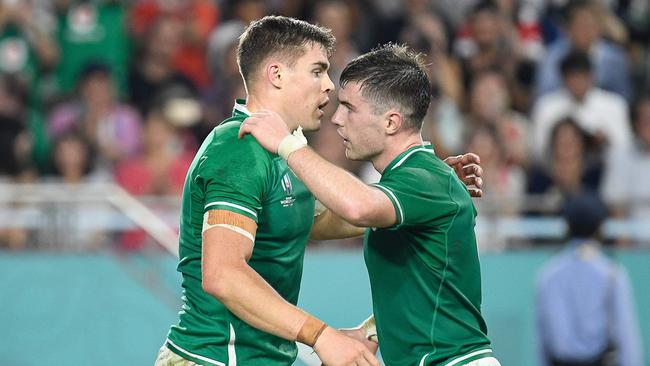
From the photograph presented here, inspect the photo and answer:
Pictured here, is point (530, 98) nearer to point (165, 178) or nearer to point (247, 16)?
point (247, 16)

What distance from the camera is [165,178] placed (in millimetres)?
10016

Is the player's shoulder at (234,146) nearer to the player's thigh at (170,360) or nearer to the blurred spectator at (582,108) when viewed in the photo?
the player's thigh at (170,360)

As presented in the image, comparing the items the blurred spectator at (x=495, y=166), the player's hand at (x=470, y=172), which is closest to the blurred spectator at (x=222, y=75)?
the blurred spectator at (x=495, y=166)

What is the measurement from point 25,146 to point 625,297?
4.75 metres

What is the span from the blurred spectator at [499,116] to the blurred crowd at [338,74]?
0.01 meters

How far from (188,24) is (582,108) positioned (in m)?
3.53

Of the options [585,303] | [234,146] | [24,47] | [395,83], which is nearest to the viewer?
[234,146]

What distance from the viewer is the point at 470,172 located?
5840 millimetres

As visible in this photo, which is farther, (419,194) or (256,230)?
(256,230)

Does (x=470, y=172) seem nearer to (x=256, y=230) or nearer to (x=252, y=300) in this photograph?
(x=256, y=230)

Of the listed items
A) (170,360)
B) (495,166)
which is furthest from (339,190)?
(495,166)

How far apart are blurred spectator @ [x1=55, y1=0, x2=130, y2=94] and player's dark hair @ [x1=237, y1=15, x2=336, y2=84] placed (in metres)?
6.02

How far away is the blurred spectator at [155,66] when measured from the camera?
11.1 m

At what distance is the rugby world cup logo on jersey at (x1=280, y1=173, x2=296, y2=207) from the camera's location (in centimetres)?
520
